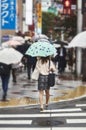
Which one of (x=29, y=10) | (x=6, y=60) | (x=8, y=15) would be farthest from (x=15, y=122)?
(x=29, y=10)

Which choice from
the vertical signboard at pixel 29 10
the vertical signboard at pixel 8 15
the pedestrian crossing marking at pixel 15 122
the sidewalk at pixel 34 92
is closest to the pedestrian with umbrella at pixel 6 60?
the sidewalk at pixel 34 92

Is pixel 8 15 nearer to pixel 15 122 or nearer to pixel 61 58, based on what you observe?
pixel 61 58

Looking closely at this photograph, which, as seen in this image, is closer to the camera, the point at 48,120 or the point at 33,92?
the point at 48,120

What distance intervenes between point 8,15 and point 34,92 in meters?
7.88

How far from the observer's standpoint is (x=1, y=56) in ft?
56.9

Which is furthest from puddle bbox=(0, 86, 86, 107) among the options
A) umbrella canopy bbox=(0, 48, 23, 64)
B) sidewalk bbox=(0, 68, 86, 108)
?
umbrella canopy bbox=(0, 48, 23, 64)

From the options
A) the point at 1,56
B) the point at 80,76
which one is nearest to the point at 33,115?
the point at 1,56

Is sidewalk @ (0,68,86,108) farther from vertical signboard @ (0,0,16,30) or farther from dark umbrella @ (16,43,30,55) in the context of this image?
vertical signboard @ (0,0,16,30)

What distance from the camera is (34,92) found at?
20016 millimetres

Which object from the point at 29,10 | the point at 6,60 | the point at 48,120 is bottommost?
the point at 48,120

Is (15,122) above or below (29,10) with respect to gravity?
below

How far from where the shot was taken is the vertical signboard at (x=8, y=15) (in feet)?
86.9

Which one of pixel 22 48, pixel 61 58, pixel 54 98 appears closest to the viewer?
pixel 54 98

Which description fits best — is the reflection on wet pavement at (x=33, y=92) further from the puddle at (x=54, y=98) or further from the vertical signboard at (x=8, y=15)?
the vertical signboard at (x=8, y=15)
